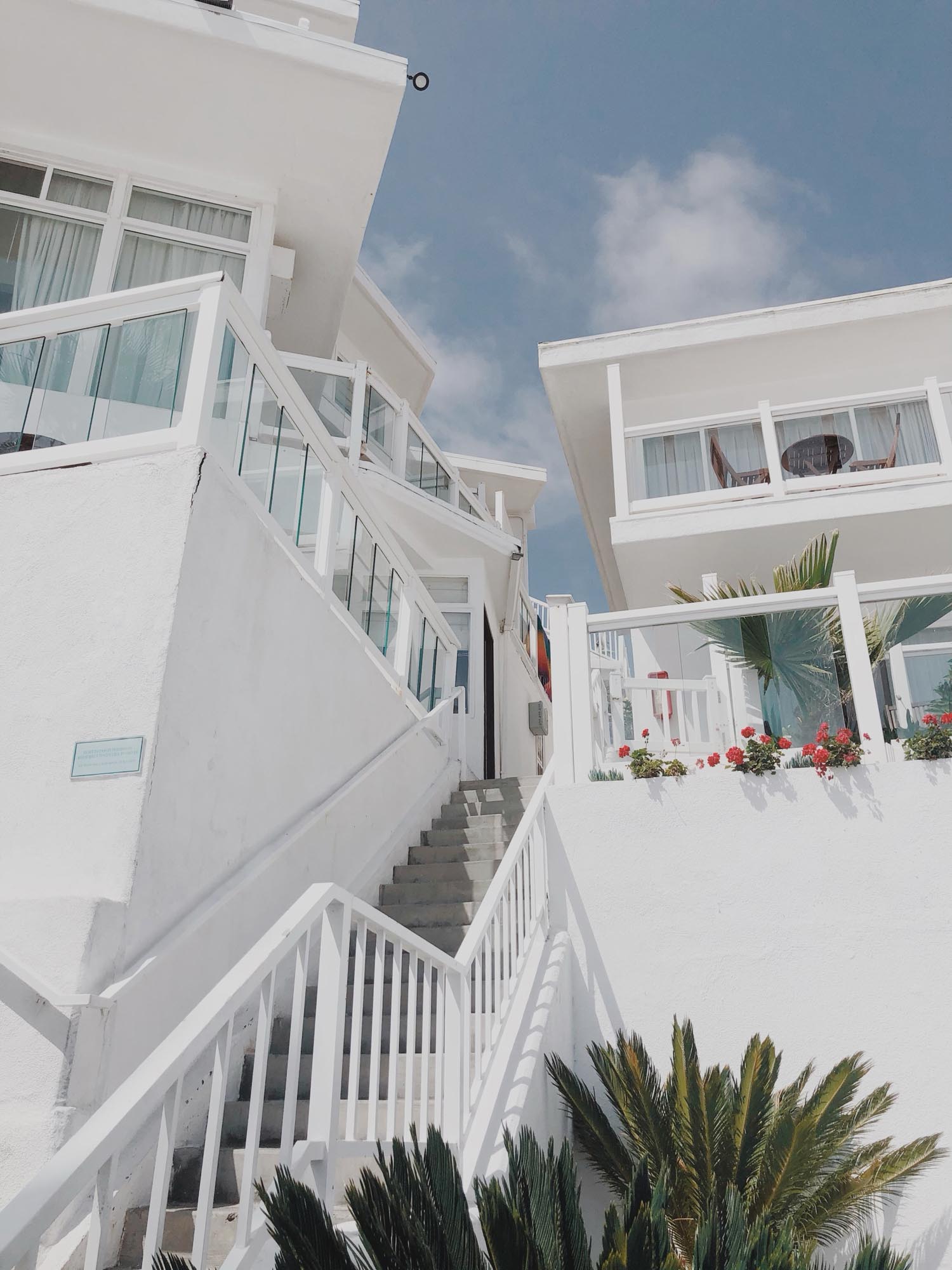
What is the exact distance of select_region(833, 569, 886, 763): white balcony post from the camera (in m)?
5.52

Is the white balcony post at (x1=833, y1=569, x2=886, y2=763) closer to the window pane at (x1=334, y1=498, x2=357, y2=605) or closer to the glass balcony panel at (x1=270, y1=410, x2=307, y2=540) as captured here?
the window pane at (x1=334, y1=498, x2=357, y2=605)

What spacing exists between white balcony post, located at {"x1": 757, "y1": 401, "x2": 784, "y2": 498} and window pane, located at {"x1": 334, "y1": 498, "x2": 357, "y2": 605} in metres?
5.41

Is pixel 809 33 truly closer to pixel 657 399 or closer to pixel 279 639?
pixel 657 399

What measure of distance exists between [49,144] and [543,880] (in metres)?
8.62

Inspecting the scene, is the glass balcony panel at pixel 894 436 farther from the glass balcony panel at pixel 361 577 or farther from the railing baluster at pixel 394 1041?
the railing baluster at pixel 394 1041

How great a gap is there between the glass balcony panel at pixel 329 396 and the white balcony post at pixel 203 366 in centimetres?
425

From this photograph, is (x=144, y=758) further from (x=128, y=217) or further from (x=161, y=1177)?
(x=128, y=217)

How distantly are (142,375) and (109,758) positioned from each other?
2125 millimetres

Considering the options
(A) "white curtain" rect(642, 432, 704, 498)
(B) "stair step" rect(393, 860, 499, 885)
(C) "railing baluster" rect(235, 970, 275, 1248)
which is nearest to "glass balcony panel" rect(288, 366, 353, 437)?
(A) "white curtain" rect(642, 432, 704, 498)

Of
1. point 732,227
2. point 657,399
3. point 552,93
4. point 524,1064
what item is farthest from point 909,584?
point 552,93

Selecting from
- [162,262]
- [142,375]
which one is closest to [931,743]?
[142,375]

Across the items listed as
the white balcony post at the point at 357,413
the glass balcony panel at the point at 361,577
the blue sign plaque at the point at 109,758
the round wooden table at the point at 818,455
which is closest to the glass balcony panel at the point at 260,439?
the glass balcony panel at the point at 361,577

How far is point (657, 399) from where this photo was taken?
1246 centimetres

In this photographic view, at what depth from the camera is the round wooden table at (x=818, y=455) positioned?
10.2 metres
